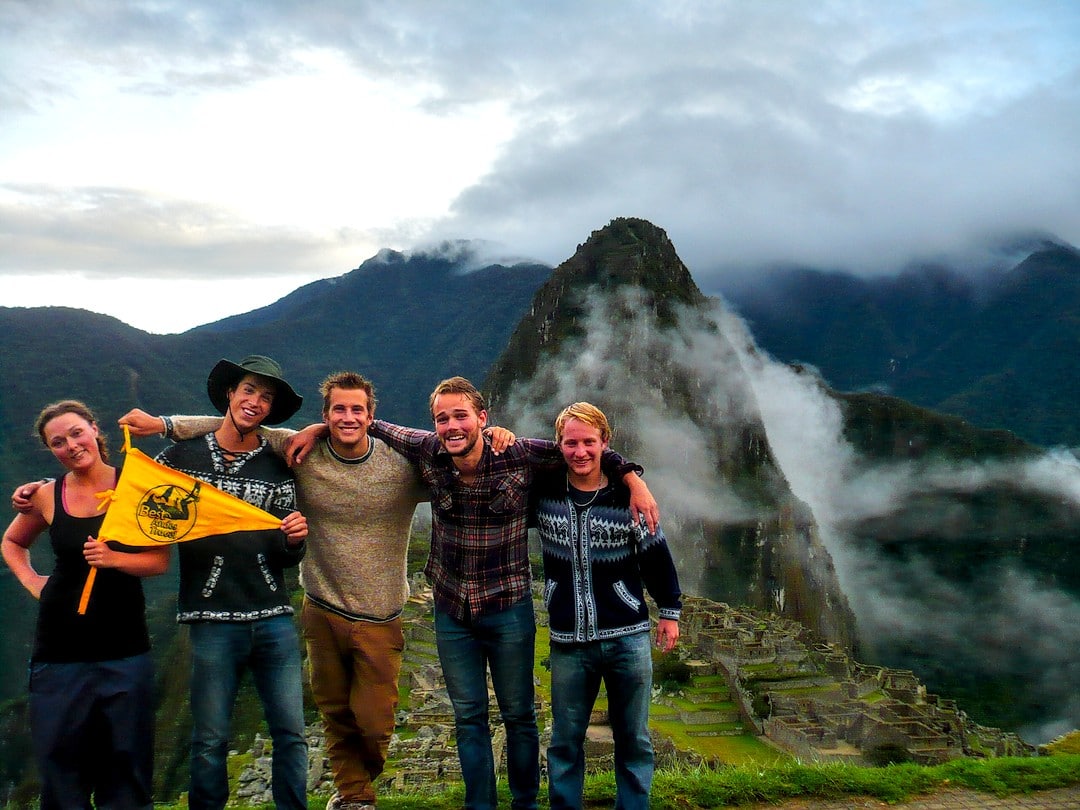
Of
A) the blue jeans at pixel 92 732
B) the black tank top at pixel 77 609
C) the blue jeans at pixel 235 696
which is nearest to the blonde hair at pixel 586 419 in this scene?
the blue jeans at pixel 235 696

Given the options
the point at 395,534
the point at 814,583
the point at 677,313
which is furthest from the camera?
the point at 677,313

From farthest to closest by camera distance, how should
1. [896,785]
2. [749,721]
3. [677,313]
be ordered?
[677,313] < [749,721] < [896,785]

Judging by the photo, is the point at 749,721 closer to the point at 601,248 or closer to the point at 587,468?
the point at 587,468

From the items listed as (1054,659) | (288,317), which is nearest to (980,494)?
(1054,659)

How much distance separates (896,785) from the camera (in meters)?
5.89

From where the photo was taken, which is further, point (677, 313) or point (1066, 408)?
point (1066, 408)

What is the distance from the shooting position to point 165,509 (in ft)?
15.3

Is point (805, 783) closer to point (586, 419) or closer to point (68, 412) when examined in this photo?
point (586, 419)

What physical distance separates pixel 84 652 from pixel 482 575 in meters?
2.10

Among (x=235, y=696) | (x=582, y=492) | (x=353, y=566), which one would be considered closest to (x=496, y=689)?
(x=353, y=566)

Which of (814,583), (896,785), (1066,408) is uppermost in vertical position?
(1066,408)

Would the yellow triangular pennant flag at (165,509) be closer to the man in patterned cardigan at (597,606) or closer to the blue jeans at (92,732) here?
the blue jeans at (92,732)

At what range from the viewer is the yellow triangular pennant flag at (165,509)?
4.57 metres

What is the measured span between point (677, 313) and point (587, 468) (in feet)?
438
